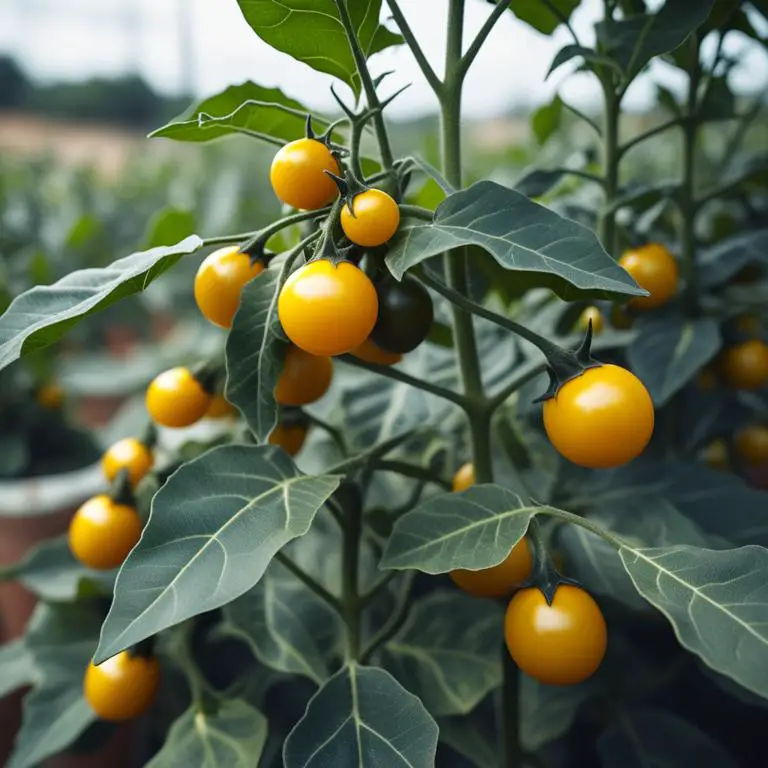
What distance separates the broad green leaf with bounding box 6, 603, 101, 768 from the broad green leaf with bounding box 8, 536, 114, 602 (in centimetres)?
2

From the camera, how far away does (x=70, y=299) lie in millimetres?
528

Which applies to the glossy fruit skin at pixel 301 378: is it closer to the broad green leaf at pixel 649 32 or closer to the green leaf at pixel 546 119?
the broad green leaf at pixel 649 32

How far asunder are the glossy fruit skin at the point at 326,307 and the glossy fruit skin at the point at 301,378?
93 mm

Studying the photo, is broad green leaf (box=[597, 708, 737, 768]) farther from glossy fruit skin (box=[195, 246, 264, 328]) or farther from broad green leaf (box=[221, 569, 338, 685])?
glossy fruit skin (box=[195, 246, 264, 328])

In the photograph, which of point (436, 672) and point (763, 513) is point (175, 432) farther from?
point (763, 513)

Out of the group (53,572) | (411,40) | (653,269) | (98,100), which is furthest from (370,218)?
(98,100)

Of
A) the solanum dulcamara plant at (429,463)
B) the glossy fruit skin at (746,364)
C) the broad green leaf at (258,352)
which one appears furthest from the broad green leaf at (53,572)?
the glossy fruit skin at (746,364)

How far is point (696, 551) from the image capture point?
51cm

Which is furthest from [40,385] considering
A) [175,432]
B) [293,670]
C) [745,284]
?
[745,284]

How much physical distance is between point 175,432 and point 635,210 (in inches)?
30.6

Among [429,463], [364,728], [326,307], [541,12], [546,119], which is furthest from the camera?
[546,119]

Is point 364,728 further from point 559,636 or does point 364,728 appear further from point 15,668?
point 15,668

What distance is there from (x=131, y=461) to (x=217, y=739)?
0.85 ft

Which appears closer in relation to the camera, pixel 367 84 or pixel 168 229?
pixel 367 84
